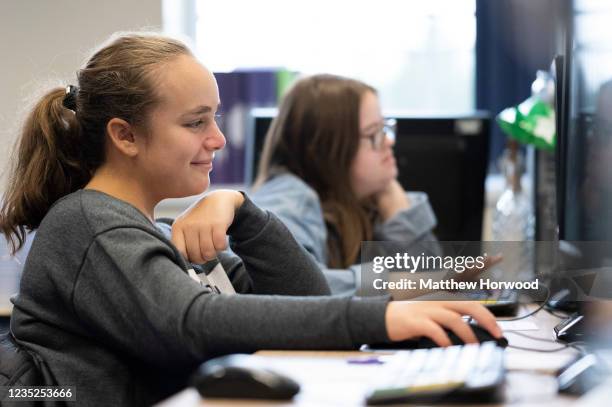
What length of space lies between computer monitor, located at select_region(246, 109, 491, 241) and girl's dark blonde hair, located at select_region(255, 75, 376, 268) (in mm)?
206

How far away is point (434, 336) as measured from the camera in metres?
0.96

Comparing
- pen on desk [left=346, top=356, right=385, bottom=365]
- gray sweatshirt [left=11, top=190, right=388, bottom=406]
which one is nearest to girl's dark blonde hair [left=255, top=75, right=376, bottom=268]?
gray sweatshirt [left=11, top=190, right=388, bottom=406]

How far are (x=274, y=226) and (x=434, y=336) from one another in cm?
58

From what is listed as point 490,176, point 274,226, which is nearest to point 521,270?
point 274,226

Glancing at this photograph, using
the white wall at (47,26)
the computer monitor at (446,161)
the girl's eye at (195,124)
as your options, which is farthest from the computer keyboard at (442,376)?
the white wall at (47,26)

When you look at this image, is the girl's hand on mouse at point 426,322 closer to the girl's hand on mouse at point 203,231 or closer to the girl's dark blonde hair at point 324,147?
the girl's hand on mouse at point 203,231

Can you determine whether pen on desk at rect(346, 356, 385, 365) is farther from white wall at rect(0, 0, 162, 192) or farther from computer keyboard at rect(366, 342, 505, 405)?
white wall at rect(0, 0, 162, 192)

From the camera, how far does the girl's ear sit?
4.37 ft

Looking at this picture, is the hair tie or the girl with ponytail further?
the hair tie

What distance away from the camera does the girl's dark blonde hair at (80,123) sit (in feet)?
4.35

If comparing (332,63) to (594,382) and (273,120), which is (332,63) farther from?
(594,382)

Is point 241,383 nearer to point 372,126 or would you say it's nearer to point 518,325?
point 518,325

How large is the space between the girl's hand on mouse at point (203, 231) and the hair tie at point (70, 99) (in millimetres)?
234

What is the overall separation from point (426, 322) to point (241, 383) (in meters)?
0.26
